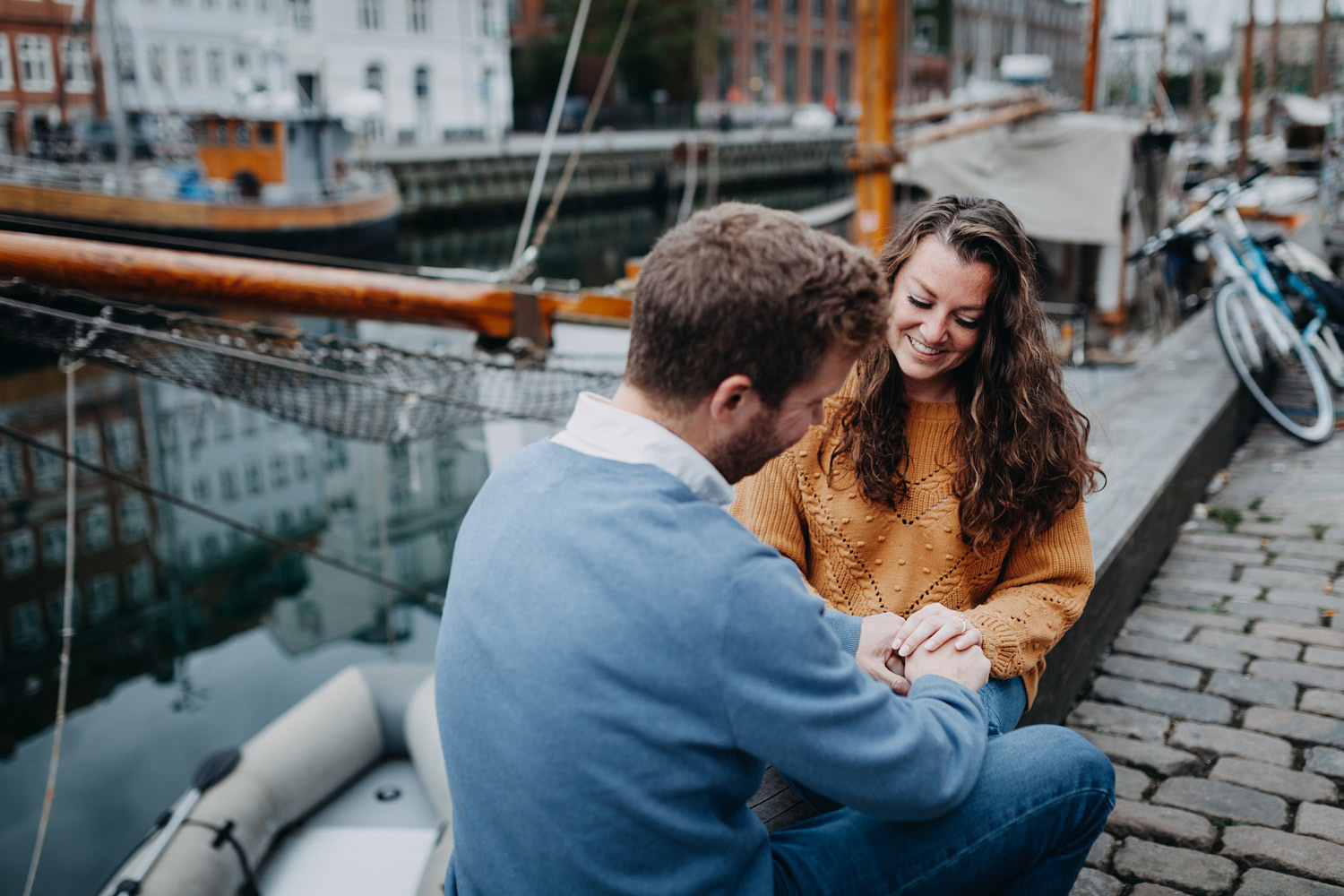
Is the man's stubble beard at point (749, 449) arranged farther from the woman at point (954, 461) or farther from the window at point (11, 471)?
the window at point (11, 471)

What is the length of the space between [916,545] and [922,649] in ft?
1.23

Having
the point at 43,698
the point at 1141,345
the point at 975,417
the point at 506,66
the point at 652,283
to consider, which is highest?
the point at 506,66

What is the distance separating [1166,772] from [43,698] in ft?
29.3

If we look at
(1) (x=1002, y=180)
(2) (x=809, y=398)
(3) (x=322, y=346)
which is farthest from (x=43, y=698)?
(1) (x=1002, y=180)

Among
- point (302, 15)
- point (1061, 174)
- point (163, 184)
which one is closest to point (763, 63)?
point (302, 15)

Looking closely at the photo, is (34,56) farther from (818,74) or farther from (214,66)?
(818,74)

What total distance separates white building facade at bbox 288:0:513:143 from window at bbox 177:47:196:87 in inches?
142

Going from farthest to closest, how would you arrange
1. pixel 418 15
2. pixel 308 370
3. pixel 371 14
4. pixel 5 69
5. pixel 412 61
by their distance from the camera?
pixel 418 15 < pixel 412 61 < pixel 371 14 < pixel 5 69 < pixel 308 370

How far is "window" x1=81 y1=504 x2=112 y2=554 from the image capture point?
11625mm

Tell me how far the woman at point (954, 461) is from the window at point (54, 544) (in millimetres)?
11574

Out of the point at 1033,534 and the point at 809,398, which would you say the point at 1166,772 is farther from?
the point at 809,398

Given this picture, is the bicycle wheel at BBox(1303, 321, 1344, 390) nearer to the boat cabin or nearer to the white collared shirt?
the white collared shirt

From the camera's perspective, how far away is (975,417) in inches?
77.0

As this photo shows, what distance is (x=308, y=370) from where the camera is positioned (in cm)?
455
